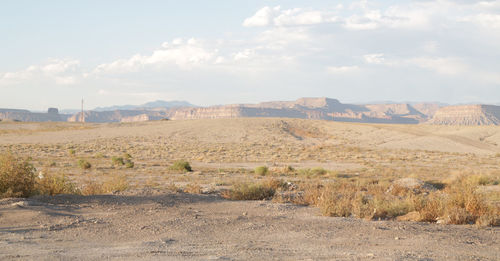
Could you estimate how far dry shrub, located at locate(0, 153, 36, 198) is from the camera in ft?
35.2

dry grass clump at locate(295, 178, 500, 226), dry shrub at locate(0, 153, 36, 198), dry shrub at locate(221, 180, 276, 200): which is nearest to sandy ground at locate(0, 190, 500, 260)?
dry grass clump at locate(295, 178, 500, 226)

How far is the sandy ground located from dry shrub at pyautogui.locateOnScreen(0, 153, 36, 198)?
2.17 feet

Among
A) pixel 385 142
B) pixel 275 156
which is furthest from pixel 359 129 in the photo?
pixel 275 156

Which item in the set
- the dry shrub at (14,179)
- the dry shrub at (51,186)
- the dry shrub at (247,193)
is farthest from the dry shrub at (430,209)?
the dry shrub at (14,179)

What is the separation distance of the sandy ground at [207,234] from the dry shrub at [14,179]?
662mm

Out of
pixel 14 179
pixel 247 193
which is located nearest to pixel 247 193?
pixel 247 193

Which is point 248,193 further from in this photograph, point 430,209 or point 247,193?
point 430,209

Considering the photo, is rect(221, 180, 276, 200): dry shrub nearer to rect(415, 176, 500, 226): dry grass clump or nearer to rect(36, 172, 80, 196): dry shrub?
rect(36, 172, 80, 196): dry shrub

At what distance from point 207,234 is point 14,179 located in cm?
589

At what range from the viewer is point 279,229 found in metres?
8.59

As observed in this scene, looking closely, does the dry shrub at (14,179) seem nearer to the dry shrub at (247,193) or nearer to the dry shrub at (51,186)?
the dry shrub at (51,186)

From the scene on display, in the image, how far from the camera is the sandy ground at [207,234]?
662 cm

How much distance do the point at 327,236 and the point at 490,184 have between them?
15736mm

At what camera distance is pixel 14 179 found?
10.9m
